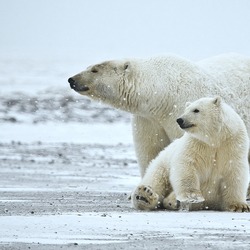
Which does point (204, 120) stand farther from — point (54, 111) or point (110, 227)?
point (54, 111)

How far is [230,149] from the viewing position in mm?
7785

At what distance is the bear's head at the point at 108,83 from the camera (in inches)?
407

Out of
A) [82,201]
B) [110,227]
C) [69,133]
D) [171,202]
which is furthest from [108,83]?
[69,133]

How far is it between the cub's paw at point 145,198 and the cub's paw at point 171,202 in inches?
5.1

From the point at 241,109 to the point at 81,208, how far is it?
3183 millimetres

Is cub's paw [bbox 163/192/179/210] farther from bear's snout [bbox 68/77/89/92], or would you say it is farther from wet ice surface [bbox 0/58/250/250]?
bear's snout [bbox 68/77/89/92]

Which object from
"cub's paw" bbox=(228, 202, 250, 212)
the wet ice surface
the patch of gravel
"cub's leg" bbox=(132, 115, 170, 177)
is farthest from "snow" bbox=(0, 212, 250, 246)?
the patch of gravel

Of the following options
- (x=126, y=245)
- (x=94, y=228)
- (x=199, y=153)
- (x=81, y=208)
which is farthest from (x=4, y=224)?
(x=199, y=153)

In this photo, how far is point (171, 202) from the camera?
7.91 m

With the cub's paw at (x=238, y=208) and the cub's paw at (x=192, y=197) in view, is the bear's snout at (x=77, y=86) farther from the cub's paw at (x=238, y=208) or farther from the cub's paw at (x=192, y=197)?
the cub's paw at (x=238, y=208)

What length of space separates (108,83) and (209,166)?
113 inches

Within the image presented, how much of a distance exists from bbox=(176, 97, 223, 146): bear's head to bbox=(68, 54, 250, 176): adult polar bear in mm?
1789

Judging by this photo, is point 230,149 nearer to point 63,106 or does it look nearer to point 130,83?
point 130,83

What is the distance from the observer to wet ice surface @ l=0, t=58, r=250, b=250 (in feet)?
18.6
